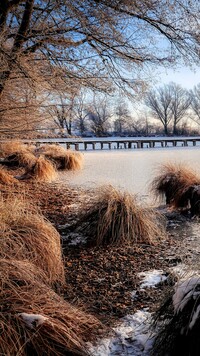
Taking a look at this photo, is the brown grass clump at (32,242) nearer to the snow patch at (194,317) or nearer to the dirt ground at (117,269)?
the dirt ground at (117,269)

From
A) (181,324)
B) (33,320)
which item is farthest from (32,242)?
(181,324)

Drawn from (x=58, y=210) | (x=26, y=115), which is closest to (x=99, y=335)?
(x=58, y=210)

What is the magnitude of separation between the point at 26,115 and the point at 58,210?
1602 mm

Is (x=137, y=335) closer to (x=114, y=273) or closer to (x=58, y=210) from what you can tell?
(x=114, y=273)

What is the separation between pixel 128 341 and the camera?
205 cm

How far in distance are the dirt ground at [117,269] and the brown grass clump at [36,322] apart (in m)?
0.37

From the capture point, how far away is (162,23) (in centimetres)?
587

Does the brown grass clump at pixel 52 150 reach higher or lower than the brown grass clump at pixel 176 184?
higher

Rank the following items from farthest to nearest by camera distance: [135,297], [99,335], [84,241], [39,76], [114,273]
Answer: [39,76]
[84,241]
[114,273]
[135,297]
[99,335]

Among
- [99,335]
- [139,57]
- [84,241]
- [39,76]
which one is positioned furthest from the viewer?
[139,57]

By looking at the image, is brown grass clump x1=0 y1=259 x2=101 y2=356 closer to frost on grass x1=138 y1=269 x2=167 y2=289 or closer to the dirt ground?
the dirt ground

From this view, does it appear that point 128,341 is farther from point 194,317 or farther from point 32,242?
point 32,242

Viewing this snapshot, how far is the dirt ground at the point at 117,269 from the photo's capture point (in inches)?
99.8

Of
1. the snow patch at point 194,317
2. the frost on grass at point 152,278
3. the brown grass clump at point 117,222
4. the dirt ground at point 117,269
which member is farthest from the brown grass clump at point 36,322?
the brown grass clump at point 117,222
